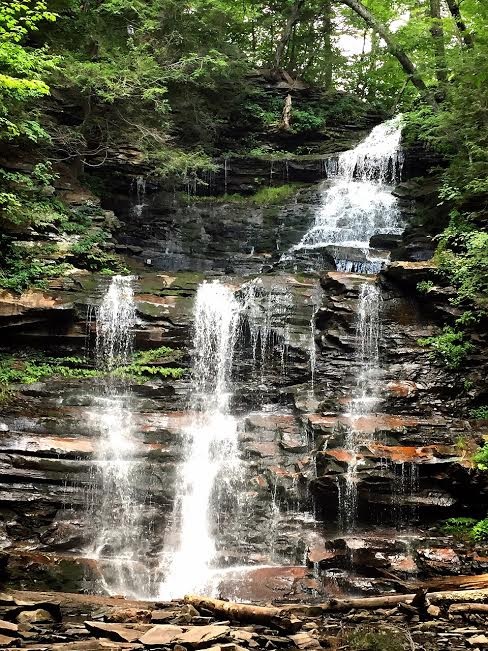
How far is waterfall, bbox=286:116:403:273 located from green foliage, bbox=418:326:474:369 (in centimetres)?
351

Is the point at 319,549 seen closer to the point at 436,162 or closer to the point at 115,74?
the point at 115,74

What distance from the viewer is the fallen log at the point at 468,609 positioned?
604 cm

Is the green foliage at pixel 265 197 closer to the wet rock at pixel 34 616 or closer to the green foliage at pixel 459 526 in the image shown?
the green foliage at pixel 459 526

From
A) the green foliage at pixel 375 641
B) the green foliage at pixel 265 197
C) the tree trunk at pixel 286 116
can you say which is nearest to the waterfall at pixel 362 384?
the green foliage at pixel 375 641

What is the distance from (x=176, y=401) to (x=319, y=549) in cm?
515

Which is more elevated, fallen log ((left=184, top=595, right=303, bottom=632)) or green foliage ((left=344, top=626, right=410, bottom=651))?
green foliage ((left=344, top=626, right=410, bottom=651))

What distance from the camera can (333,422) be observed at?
38.3 feet

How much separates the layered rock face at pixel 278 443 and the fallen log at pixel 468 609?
81.4 inches

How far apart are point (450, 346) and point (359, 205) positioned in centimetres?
755

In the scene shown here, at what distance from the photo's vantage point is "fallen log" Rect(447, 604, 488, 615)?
604cm

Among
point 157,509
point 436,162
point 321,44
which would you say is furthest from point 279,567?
point 321,44

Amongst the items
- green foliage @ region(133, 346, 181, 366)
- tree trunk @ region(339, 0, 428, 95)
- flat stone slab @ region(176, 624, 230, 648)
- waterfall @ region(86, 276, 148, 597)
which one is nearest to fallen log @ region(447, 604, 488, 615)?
flat stone slab @ region(176, 624, 230, 648)

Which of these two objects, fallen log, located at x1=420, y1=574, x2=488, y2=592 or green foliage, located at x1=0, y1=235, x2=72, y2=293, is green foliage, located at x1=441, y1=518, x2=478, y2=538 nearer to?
fallen log, located at x1=420, y1=574, x2=488, y2=592

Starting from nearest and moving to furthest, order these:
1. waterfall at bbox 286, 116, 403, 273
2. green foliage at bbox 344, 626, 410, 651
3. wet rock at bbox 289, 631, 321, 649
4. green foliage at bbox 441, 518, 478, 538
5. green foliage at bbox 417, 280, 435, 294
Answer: green foliage at bbox 344, 626, 410, 651
wet rock at bbox 289, 631, 321, 649
green foliage at bbox 441, 518, 478, 538
green foliage at bbox 417, 280, 435, 294
waterfall at bbox 286, 116, 403, 273
